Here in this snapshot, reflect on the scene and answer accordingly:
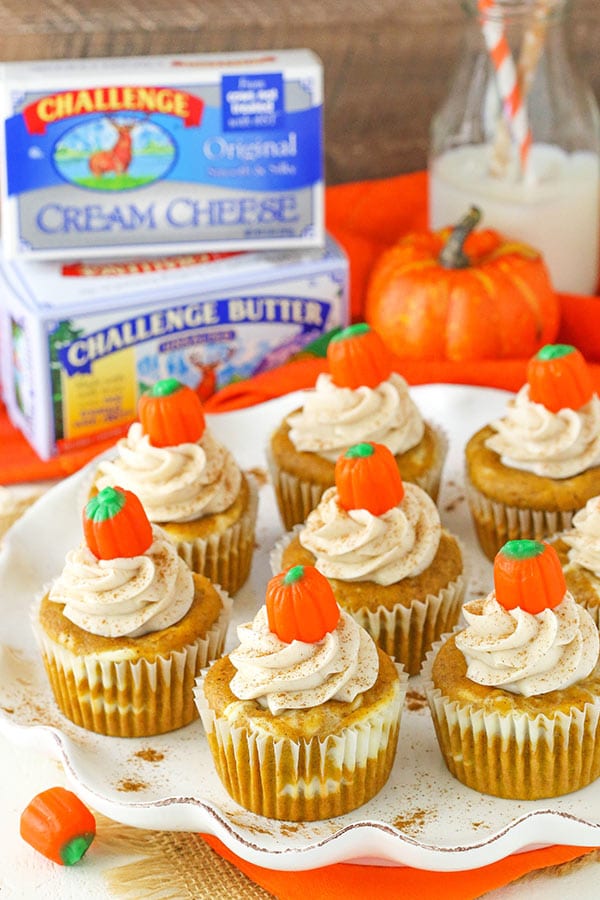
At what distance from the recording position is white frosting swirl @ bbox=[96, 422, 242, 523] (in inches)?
115

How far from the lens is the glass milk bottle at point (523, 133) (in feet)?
12.9

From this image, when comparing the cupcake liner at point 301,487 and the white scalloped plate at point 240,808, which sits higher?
the cupcake liner at point 301,487

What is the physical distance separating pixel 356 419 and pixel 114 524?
738mm

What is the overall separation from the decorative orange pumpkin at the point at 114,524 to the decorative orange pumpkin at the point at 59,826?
441 mm

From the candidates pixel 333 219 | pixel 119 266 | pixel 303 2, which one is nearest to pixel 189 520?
pixel 119 266

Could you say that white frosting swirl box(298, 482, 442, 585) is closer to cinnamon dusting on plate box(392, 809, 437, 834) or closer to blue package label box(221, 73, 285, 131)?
cinnamon dusting on plate box(392, 809, 437, 834)

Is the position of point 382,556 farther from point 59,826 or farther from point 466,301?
point 466,301

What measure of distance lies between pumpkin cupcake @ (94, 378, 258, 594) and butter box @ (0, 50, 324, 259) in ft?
2.82

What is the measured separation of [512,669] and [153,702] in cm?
67

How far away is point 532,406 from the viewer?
3061mm

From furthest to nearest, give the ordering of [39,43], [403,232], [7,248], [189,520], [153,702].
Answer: [403,232] < [39,43] < [7,248] < [189,520] < [153,702]

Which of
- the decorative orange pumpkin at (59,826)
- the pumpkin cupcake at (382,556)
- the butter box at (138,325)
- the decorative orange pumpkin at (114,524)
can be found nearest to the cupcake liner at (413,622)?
the pumpkin cupcake at (382,556)

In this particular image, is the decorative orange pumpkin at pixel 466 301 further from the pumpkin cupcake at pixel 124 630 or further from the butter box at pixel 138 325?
the pumpkin cupcake at pixel 124 630

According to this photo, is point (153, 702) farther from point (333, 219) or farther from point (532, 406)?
point (333, 219)
